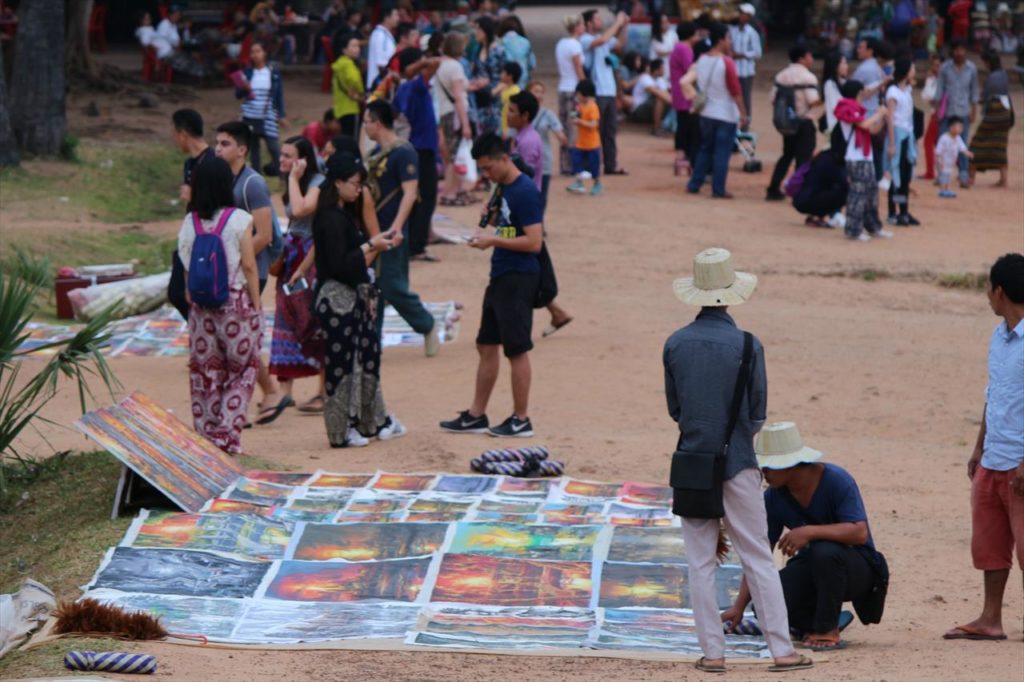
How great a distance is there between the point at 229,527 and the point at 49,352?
5.18 m

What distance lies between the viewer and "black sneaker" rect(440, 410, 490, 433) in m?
9.66

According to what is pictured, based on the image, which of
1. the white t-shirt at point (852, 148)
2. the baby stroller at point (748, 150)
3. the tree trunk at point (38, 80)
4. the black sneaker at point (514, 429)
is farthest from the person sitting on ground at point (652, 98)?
the black sneaker at point (514, 429)

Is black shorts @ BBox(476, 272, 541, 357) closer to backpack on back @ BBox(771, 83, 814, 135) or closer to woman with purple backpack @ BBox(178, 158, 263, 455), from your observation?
woman with purple backpack @ BBox(178, 158, 263, 455)

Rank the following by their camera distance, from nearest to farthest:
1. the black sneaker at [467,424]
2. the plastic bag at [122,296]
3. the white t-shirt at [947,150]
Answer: the black sneaker at [467,424]
the plastic bag at [122,296]
the white t-shirt at [947,150]

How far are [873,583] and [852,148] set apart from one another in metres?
10.1

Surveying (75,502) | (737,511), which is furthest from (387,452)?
(737,511)

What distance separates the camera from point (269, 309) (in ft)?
43.1

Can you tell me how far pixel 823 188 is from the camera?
54.6 ft

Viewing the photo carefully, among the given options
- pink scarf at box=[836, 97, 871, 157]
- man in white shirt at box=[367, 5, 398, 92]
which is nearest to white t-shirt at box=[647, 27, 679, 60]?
man in white shirt at box=[367, 5, 398, 92]

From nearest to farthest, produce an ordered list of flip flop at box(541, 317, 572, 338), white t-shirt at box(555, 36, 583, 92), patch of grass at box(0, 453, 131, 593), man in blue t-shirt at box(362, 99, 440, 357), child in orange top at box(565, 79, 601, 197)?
patch of grass at box(0, 453, 131, 593)
man in blue t-shirt at box(362, 99, 440, 357)
flip flop at box(541, 317, 572, 338)
child in orange top at box(565, 79, 601, 197)
white t-shirt at box(555, 36, 583, 92)

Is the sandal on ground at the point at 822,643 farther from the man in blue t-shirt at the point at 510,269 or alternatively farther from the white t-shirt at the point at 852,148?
the white t-shirt at the point at 852,148

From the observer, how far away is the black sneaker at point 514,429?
376 inches

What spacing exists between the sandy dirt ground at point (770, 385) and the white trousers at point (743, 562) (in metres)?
0.19

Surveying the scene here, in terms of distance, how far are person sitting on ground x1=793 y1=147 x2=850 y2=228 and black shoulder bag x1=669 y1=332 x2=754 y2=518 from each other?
11.1 metres
